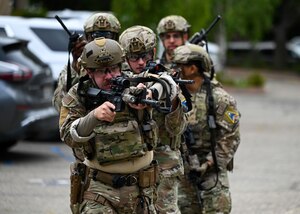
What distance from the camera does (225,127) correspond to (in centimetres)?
730

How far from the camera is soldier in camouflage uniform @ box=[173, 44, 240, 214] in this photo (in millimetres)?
7273

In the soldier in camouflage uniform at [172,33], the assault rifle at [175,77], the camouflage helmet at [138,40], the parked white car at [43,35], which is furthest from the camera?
the parked white car at [43,35]

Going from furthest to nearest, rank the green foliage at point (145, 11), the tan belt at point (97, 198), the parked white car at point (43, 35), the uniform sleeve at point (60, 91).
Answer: the green foliage at point (145, 11), the parked white car at point (43, 35), the uniform sleeve at point (60, 91), the tan belt at point (97, 198)

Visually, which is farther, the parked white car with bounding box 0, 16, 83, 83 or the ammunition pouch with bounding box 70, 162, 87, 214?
the parked white car with bounding box 0, 16, 83, 83

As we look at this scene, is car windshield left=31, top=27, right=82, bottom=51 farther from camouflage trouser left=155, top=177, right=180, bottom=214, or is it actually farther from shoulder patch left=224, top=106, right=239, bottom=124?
camouflage trouser left=155, top=177, right=180, bottom=214

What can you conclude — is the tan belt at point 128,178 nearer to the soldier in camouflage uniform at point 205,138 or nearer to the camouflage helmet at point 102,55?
the camouflage helmet at point 102,55

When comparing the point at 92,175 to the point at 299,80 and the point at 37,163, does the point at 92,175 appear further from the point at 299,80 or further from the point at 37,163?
the point at 299,80

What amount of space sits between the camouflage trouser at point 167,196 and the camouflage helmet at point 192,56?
109 cm

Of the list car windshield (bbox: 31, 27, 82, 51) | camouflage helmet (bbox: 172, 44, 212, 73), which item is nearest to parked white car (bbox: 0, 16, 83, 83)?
car windshield (bbox: 31, 27, 82, 51)

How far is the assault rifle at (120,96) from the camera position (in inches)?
204

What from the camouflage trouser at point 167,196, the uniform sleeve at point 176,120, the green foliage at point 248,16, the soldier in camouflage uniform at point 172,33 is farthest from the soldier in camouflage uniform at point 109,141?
the green foliage at point 248,16

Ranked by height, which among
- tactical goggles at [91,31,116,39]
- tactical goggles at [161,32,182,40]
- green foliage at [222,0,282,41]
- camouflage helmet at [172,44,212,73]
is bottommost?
green foliage at [222,0,282,41]

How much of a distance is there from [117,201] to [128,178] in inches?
6.3

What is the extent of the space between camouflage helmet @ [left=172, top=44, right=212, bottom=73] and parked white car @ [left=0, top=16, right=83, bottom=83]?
7156 millimetres
